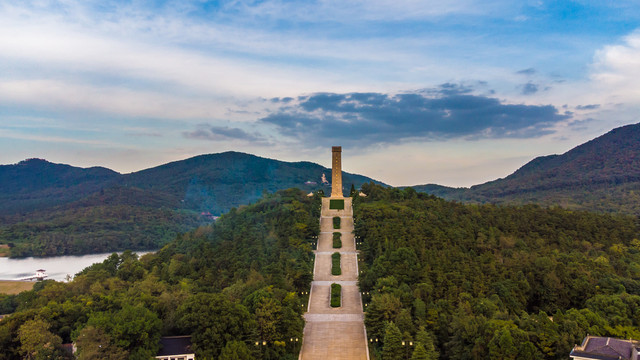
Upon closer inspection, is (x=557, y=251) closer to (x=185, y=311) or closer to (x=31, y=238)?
(x=185, y=311)

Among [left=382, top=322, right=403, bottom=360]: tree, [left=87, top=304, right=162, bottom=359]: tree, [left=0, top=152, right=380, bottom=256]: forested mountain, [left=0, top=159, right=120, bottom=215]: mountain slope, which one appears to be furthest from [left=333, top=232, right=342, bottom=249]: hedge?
[left=0, top=159, right=120, bottom=215]: mountain slope

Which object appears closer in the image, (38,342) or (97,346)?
(97,346)

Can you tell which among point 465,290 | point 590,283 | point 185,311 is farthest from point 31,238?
point 590,283

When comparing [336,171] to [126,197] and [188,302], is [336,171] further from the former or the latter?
[126,197]

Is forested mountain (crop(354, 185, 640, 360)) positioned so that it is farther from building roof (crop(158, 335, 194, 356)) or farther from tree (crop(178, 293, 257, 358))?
building roof (crop(158, 335, 194, 356))

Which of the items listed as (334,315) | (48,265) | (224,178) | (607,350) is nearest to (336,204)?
(334,315)

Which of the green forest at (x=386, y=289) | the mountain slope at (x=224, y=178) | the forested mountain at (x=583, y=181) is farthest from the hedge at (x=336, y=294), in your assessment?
the mountain slope at (x=224, y=178)
